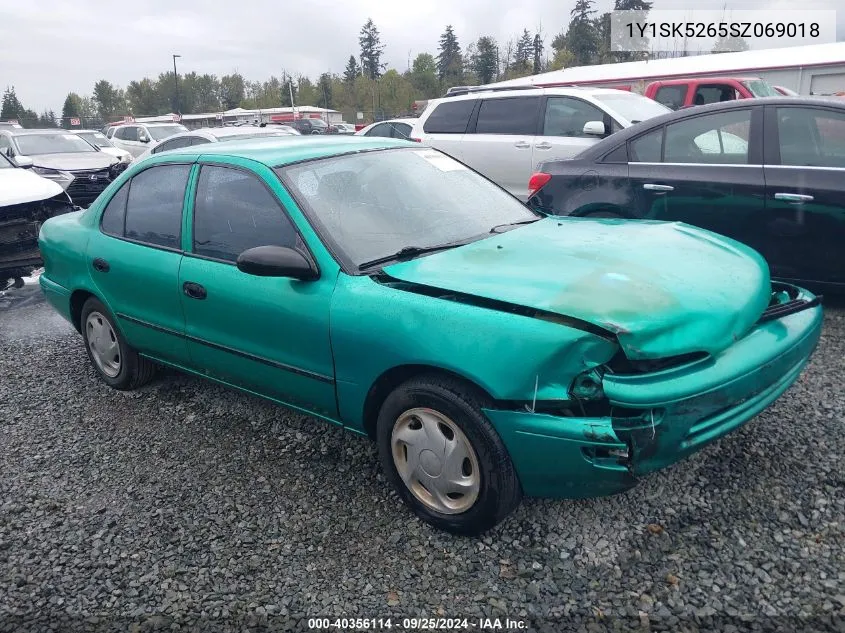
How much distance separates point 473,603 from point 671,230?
6.49 ft

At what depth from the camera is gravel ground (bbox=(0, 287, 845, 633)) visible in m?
2.32

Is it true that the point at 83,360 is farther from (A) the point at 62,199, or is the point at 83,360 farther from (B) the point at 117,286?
(A) the point at 62,199

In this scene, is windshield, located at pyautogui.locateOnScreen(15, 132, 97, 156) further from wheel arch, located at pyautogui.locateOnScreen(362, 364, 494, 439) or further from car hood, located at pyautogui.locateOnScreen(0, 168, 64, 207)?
wheel arch, located at pyautogui.locateOnScreen(362, 364, 494, 439)

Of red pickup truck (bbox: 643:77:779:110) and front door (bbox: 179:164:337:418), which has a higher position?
red pickup truck (bbox: 643:77:779:110)

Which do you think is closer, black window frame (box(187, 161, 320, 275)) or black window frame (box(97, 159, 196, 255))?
black window frame (box(187, 161, 320, 275))

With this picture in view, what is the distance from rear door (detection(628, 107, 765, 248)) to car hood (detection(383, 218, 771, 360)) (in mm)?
1719

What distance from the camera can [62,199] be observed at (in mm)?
7020

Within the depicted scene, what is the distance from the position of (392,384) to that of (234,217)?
4.12 ft

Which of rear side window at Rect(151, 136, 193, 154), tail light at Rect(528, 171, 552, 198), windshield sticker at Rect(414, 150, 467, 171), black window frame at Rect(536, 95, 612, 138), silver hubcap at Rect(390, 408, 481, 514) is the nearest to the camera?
silver hubcap at Rect(390, 408, 481, 514)

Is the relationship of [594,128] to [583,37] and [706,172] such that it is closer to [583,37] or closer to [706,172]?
[706,172]

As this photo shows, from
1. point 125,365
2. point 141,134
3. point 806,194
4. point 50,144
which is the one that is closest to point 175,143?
point 50,144

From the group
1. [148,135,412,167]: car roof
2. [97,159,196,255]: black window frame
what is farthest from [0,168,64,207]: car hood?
[148,135,412,167]: car roof

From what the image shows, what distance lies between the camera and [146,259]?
368cm

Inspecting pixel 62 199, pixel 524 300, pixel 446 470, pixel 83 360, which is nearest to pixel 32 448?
pixel 83 360
